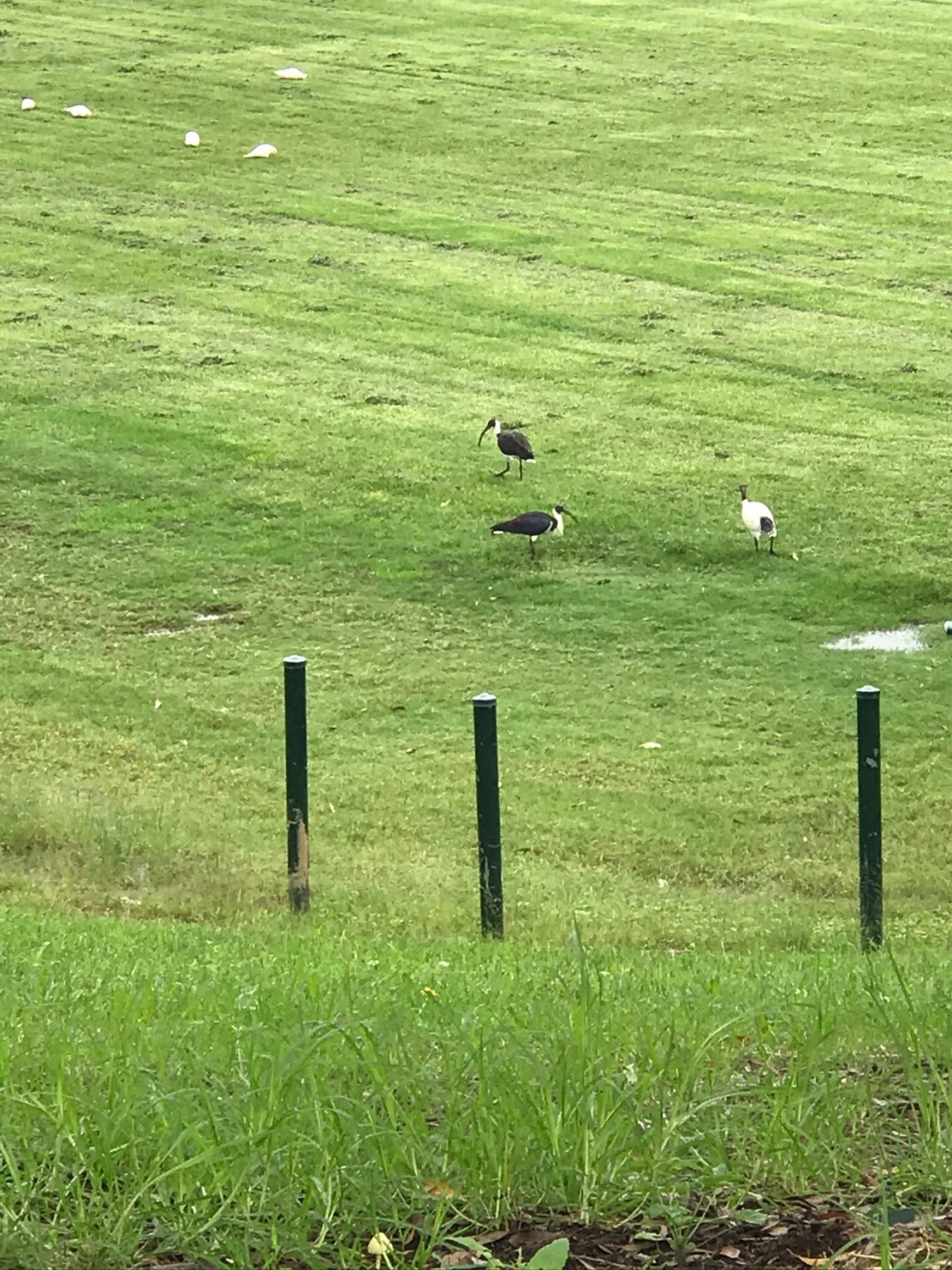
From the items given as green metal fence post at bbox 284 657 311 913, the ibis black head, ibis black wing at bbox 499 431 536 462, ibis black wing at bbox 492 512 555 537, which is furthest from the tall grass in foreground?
the ibis black head

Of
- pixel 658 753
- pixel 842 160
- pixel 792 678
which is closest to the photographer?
pixel 658 753

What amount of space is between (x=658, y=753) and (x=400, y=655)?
3.09 m

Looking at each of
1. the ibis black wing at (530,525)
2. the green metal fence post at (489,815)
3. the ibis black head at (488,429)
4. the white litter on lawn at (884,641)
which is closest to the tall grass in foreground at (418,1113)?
the green metal fence post at (489,815)

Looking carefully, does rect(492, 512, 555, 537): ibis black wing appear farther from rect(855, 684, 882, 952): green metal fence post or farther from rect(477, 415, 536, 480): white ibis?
rect(855, 684, 882, 952): green metal fence post

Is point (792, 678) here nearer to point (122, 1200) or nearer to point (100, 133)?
point (122, 1200)

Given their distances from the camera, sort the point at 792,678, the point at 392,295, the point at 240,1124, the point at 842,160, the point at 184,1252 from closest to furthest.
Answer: the point at 184,1252
the point at 240,1124
the point at 792,678
the point at 392,295
the point at 842,160

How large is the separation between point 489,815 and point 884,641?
7614mm

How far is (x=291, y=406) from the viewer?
22.2 meters

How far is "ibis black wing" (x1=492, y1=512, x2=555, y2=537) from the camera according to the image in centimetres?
1734

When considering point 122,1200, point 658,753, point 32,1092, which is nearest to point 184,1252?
point 122,1200

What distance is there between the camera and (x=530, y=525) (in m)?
17.3

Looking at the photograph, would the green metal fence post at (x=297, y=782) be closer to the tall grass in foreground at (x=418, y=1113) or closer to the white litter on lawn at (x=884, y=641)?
the tall grass in foreground at (x=418, y=1113)

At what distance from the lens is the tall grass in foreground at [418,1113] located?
12.3 feet

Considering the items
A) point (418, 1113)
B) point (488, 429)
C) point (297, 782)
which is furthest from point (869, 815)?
point (488, 429)
